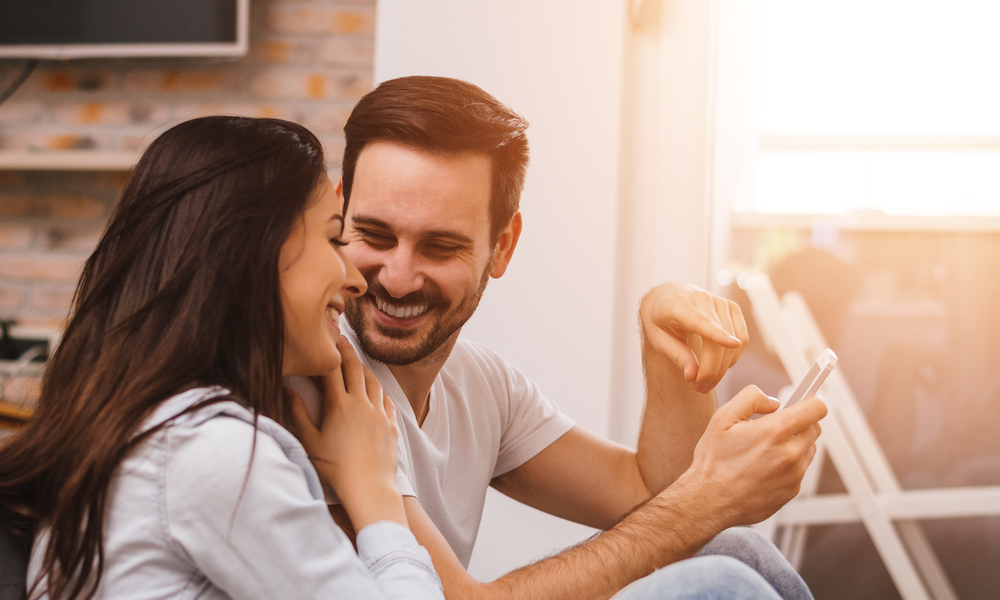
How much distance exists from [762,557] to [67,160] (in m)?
1.92

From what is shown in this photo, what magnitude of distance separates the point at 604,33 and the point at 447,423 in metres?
0.95

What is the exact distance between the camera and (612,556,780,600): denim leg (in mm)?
698

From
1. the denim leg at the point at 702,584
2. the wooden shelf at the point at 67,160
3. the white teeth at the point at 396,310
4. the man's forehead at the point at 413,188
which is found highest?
the wooden shelf at the point at 67,160

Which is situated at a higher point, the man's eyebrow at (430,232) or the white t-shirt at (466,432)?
the man's eyebrow at (430,232)

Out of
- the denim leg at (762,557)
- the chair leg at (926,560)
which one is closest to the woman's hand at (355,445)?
the denim leg at (762,557)

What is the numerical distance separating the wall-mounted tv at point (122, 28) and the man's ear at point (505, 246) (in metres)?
1.09

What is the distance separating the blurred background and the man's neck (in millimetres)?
514

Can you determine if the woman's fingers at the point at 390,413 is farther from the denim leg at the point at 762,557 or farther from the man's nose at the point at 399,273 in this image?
the denim leg at the point at 762,557

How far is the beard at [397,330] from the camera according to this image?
38.8 inches

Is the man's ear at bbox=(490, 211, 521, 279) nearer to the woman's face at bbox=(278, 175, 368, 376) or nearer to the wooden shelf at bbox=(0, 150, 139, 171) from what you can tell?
the woman's face at bbox=(278, 175, 368, 376)

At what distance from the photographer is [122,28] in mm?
1937

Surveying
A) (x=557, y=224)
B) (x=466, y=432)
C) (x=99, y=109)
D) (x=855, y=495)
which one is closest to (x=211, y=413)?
(x=466, y=432)

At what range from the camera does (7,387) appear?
1796 mm

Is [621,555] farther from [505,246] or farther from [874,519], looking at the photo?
[874,519]
